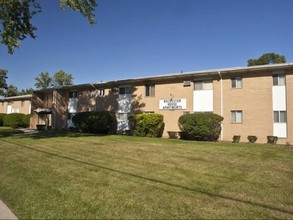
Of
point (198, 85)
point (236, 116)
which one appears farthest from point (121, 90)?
point (236, 116)

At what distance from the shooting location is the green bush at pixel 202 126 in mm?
18250

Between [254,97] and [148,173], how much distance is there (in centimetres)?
1354

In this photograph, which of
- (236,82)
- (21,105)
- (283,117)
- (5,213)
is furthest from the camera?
(21,105)

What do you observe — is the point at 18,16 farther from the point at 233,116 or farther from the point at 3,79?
the point at 3,79

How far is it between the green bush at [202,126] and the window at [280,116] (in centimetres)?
355

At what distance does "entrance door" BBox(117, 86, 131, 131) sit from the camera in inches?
982

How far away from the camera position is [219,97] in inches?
777

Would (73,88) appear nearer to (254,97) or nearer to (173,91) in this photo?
(173,91)

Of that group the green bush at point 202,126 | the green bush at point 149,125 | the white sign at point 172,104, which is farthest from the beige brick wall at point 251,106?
the green bush at point 149,125

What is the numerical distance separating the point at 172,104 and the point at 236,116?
5461mm

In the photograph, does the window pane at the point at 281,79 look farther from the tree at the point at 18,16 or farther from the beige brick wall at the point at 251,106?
the tree at the point at 18,16

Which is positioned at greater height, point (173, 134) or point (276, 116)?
point (276, 116)

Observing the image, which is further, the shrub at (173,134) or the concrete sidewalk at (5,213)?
the shrub at (173,134)

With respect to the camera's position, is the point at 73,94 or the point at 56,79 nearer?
the point at 73,94
